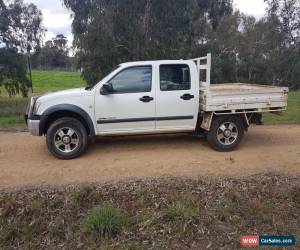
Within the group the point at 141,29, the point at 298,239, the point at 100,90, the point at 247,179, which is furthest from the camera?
the point at 141,29

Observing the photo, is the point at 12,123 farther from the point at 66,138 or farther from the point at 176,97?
the point at 176,97

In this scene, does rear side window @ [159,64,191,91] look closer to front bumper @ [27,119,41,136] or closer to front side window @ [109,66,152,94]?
front side window @ [109,66,152,94]

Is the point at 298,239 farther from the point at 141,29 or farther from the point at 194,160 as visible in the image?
the point at 141,29

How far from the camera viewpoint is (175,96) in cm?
746

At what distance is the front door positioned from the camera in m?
7.25

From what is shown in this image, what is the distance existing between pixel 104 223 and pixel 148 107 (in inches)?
117

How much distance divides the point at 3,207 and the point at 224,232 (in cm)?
299

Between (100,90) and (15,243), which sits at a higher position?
(100,90)

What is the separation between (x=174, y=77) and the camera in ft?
24.8

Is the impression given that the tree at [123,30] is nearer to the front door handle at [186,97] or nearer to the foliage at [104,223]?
the front door handle at [186,97]

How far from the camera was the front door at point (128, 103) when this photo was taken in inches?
285

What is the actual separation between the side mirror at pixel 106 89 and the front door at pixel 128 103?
52mm

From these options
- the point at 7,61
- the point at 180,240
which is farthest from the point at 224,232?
the point at 7,61

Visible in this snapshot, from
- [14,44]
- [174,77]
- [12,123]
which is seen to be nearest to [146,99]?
[174,77]
